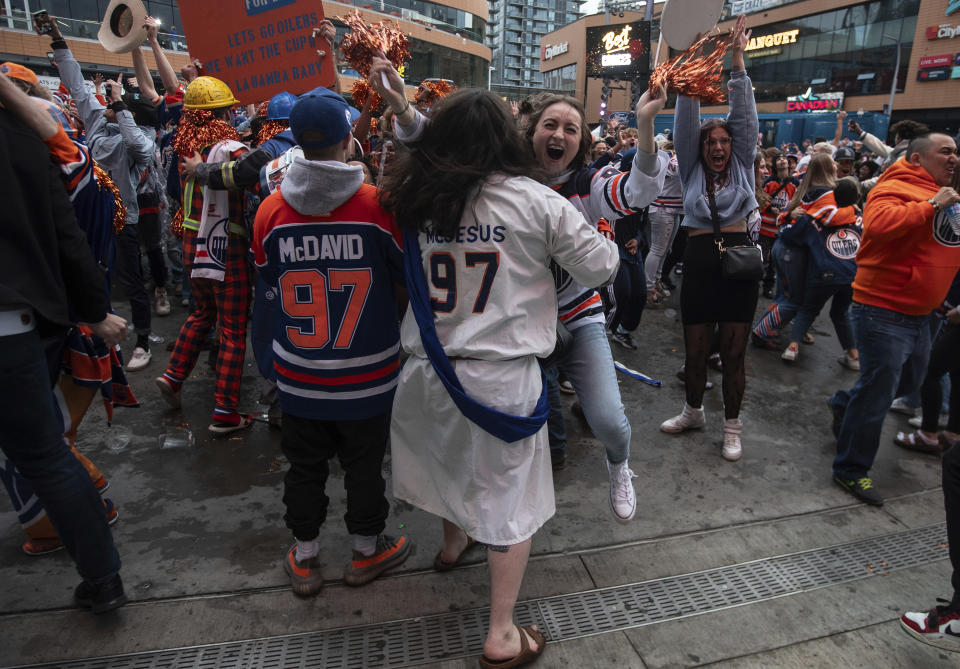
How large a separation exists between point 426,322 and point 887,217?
2723 millimetres

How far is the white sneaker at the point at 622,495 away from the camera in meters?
2.67

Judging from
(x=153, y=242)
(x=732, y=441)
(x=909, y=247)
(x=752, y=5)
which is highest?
(x=752, y=5)

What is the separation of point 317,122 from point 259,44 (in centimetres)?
257

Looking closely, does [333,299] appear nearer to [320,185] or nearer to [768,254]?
[320,185]

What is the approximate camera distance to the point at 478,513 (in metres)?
2.01

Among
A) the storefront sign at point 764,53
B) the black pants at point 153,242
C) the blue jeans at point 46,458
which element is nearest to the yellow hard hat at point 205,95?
the blue jeans at point 46,458

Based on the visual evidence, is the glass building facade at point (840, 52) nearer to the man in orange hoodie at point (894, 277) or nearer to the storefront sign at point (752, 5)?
the storefront sign at point (752, 5)

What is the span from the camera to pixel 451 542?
2605mm

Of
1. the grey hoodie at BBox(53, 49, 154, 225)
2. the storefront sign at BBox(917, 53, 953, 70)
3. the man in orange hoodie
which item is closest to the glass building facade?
the storefront sign at BBox(917, 53, 953, 70)

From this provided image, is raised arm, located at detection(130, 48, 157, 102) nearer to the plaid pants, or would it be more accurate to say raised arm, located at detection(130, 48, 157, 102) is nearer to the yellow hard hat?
the yellow hard hat

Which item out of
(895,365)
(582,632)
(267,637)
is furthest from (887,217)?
(267,637)

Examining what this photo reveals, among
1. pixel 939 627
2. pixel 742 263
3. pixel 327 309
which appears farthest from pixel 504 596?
pixel 742 263

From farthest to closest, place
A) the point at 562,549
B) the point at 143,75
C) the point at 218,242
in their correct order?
1. the point at 143,75
2. the point at 218,242
3. the point at 562,549

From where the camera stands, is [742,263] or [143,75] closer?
[742,263]
